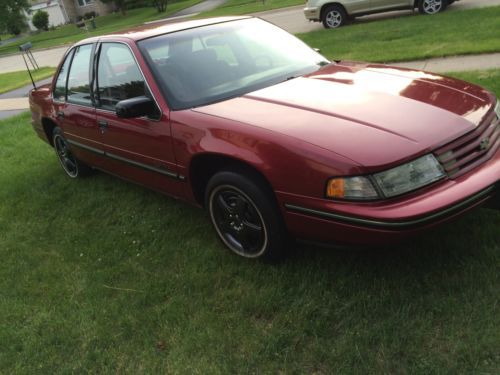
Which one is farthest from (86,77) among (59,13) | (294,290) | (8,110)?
(59,13)

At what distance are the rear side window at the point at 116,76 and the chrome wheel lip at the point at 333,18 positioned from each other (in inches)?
381

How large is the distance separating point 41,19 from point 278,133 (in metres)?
56.3

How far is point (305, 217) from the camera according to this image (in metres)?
2.72

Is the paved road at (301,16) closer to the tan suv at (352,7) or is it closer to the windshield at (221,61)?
the tan suv at (352,7)

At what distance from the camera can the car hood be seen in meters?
2.56

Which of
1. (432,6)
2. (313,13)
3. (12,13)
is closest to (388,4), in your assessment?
(432,6)

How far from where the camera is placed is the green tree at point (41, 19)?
5138 centimetres

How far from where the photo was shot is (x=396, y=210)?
2438mm

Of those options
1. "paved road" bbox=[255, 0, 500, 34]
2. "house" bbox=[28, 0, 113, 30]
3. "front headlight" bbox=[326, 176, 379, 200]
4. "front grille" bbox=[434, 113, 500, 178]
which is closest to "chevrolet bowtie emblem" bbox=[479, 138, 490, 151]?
"front grille" bbox=[434, 113, 500, 178]

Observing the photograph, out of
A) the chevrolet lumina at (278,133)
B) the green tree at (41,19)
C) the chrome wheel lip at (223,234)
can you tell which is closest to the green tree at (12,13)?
the green tree at (41,19)

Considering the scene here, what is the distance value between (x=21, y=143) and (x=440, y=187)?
687 cm

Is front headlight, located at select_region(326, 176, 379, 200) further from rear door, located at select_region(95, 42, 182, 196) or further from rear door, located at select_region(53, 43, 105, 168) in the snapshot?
rear door, located at select_region(53, 43, 105, 168)

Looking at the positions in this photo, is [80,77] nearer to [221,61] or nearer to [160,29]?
[160,29]

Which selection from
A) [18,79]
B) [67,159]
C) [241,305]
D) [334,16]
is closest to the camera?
[241,305]
